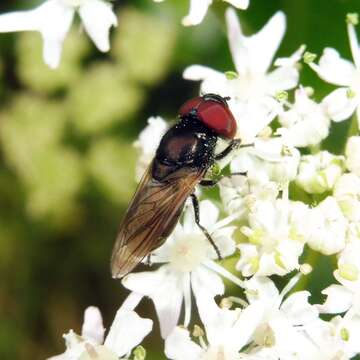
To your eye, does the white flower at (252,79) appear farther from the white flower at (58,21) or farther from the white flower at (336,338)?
the white flower at (336,338)

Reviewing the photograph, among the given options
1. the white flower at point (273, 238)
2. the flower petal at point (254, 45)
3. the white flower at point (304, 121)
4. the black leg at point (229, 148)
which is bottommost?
the white flower at point (273, 238)

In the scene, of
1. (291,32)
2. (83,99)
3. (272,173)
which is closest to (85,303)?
(83,99)

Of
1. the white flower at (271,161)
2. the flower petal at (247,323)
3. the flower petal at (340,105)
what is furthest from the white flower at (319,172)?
the flower petal at (247,323)

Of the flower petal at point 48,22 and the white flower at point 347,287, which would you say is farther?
the flower petal at point 48,22

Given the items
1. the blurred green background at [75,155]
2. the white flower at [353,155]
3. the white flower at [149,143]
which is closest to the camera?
the white flower at [353,155]

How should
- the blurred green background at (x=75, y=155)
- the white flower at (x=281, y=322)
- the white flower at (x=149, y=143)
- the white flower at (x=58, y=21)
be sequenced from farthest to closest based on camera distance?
the blurred green background at (x=75, y=155)
the white flower at (x=149, y=143)
the white flower at (x=58, y=21)
the white flower at (x=281, y=322)

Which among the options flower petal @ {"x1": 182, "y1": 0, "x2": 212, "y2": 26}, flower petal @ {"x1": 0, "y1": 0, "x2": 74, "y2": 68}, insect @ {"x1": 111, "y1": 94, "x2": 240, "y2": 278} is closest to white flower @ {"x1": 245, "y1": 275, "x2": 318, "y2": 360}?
insect @ {"x1": 111, "y1": 94, "x2": 240, "y2": 278}
